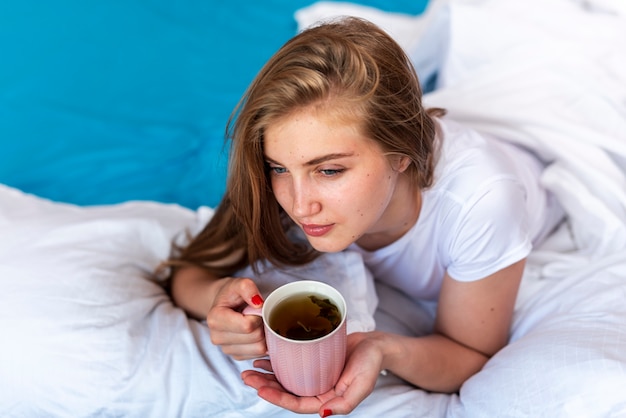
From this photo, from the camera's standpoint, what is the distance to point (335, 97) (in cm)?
89

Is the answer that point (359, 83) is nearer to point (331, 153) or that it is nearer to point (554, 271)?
point (331, 153)

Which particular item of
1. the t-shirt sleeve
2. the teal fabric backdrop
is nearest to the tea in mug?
the t-shirt sleeve

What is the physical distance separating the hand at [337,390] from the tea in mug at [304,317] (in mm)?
135

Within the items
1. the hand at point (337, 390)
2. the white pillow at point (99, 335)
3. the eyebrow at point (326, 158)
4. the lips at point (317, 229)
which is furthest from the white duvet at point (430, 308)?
the eyebrow at point (326, 158)

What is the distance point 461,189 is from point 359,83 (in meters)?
0.29

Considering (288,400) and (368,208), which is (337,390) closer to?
(288,400)

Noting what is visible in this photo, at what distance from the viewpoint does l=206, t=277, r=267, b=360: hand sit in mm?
917

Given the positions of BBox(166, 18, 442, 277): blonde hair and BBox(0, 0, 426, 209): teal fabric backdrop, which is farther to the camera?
BBox(0, 0, 426, 209): teal fabric backdrop

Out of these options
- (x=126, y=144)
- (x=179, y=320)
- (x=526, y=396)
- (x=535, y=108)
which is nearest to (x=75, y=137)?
(x=126, y=144)

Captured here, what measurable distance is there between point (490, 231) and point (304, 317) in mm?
389

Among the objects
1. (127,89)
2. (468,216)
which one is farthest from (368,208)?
(127,89)

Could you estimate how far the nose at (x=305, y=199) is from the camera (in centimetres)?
92

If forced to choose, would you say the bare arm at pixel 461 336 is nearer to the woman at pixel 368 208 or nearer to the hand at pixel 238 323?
the woman at pixel 368 208

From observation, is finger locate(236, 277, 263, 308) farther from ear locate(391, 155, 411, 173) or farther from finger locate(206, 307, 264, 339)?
ear locate(391, 155, 411, 173)
